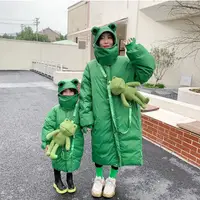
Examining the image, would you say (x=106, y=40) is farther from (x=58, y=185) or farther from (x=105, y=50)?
(x=58, y=185)

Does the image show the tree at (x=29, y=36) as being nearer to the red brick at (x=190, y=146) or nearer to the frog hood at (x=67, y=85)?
the red brick at (x=190, y=146)

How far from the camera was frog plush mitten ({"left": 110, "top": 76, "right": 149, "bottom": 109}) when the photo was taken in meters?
1.84

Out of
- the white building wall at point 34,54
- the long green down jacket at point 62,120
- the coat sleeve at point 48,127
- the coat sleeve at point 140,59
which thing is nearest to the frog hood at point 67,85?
the long green down jacket at point 62,120

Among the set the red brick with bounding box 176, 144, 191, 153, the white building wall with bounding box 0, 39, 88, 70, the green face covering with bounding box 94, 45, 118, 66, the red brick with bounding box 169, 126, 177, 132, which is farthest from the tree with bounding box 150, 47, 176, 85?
the white building wall with bounding box 0, 39, 88, 70

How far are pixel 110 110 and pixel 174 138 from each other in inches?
61.5

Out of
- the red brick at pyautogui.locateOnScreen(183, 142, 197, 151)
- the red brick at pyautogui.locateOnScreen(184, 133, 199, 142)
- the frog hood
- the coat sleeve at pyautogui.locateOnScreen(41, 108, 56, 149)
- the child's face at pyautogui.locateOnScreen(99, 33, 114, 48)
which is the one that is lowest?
the red brick at pyautogui.locateOnScreen(183, 142, 197, 151)

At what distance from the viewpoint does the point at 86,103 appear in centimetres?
196

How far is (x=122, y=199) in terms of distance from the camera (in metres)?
2.11

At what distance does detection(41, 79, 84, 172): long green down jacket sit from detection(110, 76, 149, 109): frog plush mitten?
1.21 feet

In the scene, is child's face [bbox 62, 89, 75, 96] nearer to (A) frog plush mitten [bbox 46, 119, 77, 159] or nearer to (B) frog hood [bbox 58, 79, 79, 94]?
(B) frog hood [bbox 58, 79, 79, 94]

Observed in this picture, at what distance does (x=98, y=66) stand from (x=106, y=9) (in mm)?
10877

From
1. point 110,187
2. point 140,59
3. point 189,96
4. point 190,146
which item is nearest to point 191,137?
point 190,146

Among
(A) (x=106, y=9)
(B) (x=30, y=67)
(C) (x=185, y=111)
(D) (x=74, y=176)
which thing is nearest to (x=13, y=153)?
(D) (x=74, y=176)

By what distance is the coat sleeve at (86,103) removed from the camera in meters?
1.93
